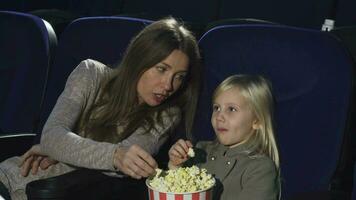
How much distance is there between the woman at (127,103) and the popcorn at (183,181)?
17.0 inches

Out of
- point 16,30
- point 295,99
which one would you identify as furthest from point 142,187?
point 16,30

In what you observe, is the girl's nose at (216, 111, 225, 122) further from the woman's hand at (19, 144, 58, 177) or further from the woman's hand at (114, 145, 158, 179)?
the woman's hand at (19, 144, 58, 177)

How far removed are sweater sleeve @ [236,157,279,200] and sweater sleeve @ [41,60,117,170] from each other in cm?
38

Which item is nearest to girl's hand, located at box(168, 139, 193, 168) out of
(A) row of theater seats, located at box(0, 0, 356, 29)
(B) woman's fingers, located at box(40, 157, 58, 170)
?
(B) woman's fingers, located at box(40, 157, 58, 170)

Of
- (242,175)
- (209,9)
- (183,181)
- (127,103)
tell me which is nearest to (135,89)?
(127,103)

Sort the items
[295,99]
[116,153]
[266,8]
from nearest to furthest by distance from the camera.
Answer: [116,153], [295,99], [266,8]

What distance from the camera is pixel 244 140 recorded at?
1.83 metres

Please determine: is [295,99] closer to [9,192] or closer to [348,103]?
[348,103]

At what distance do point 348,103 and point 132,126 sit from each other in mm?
675

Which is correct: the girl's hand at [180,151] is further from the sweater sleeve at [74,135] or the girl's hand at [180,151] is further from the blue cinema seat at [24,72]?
the blue cinema seat at [24,72]

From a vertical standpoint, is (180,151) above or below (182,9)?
above

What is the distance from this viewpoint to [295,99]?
1.83 meters

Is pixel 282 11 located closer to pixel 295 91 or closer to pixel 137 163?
pixel 295 91

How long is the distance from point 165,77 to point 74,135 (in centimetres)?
33
